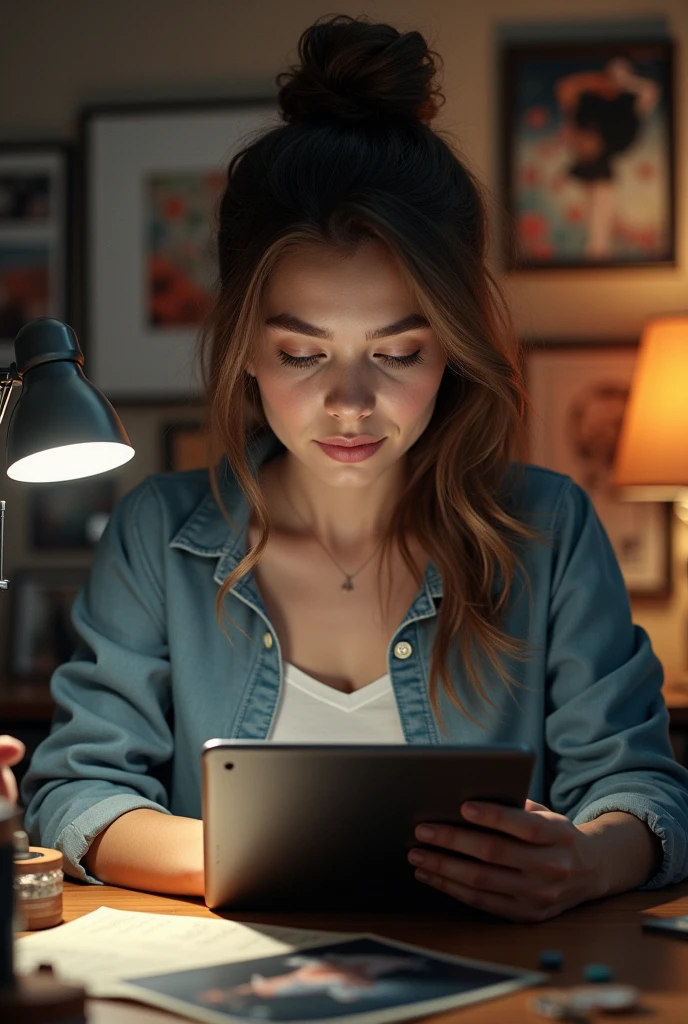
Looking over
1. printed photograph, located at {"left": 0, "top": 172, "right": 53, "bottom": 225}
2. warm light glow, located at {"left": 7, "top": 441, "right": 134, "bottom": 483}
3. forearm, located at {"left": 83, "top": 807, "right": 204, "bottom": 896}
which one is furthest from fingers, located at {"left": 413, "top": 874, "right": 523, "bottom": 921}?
printed photograph, located at {"left": 0, "top": 172, "right": 53, "bottom": 225}

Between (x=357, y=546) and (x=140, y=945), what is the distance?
74 cm

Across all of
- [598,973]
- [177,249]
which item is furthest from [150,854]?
[177,249]

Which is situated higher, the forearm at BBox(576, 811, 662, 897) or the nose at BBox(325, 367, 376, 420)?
the nose at BBox(325, 367, 376, 420)

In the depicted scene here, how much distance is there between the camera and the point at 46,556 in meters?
2.97

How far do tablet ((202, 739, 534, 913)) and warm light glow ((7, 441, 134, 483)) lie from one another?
11.6 inches

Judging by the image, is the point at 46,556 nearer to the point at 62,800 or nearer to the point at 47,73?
the point at 47,73

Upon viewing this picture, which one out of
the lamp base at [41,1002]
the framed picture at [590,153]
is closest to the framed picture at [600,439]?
the framed picture at [590,153]

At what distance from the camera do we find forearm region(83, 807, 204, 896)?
3.85 ft

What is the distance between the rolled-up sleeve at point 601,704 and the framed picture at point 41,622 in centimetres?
162

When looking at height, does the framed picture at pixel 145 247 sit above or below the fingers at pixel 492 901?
above

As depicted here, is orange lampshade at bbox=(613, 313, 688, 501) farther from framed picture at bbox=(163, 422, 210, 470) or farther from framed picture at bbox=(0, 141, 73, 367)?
framed picture at bbox=(0, 141, 73, 367)

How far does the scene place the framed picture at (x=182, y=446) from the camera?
2930 mm

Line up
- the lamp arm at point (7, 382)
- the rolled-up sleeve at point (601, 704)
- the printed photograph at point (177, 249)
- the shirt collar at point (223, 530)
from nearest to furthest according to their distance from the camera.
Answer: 1. the lamp arm at point (7, 382)
2. the rolled-up sleeve at point (601, 704)
3. the shirt collar at point (223, 530)
4. the printed photograph at point (177, 249)

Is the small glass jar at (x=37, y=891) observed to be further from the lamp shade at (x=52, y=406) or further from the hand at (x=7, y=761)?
the lamp shade at (x=52, y=406)
